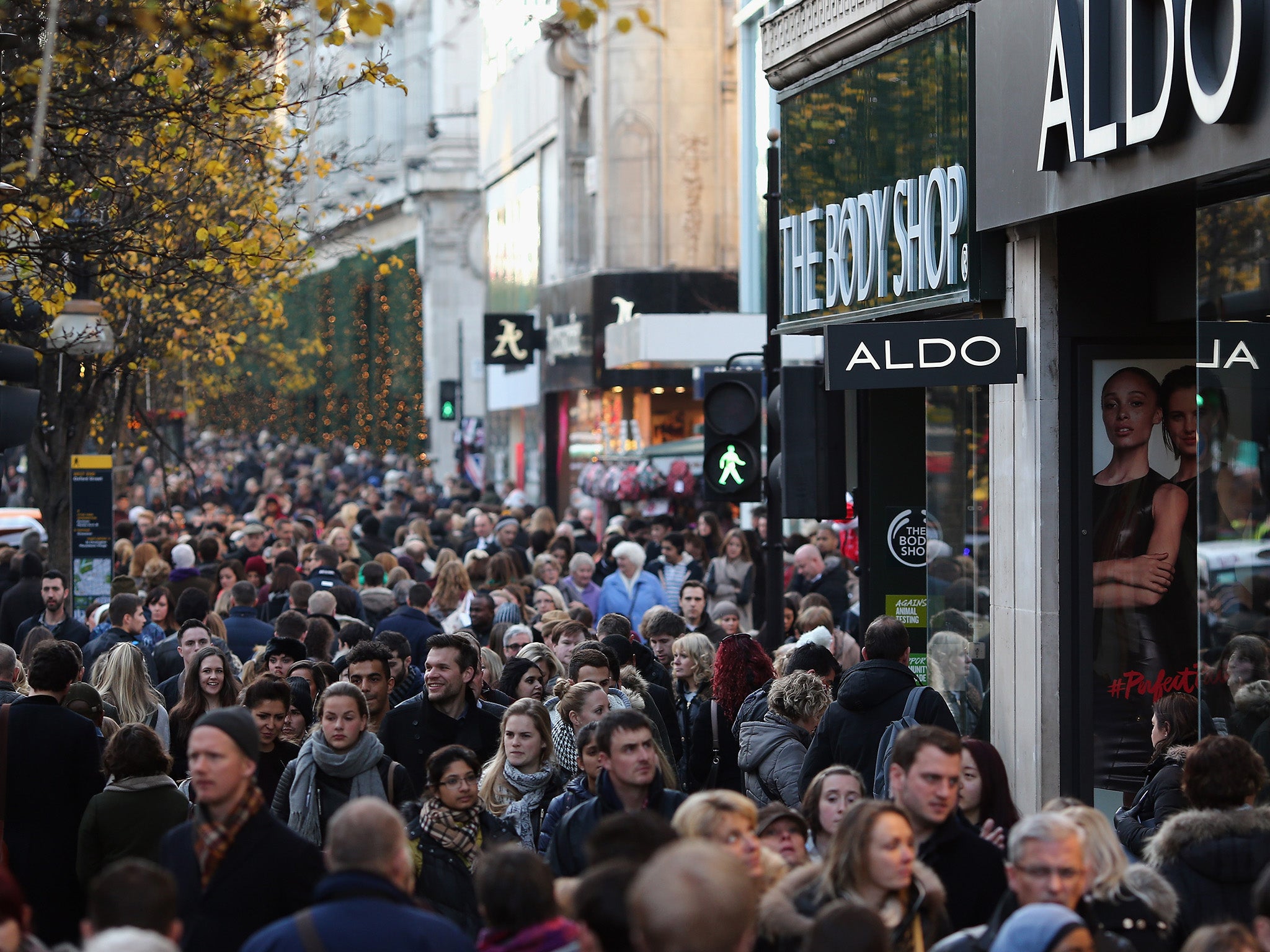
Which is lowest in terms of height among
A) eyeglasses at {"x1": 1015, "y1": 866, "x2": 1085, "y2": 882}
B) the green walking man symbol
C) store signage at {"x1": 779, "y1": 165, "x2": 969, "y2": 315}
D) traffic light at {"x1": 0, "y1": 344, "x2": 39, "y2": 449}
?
eyeglasses at {"x1": 1015, "y1": 866, "x2": 1085, "y2": 882}

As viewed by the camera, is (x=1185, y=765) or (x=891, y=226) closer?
(x=1185, y=765)

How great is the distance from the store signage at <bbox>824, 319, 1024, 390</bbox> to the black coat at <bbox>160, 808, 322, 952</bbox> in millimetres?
4492

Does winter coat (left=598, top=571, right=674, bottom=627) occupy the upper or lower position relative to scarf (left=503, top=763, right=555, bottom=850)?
upper

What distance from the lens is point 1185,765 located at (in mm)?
6477

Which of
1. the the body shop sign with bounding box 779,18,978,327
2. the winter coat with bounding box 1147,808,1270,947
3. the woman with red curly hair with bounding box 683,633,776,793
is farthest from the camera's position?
the the body shop sign with bounding box 779,18,978,327

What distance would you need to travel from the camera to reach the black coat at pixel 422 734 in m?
8.84

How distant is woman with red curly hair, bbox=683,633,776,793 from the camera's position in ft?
31.0

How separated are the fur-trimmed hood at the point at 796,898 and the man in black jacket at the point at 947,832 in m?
0.26

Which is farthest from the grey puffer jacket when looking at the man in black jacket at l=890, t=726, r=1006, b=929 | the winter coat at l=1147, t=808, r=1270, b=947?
the man in black jacket at l=890, t=726, r=1006, b=929

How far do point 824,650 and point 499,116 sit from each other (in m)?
39.1

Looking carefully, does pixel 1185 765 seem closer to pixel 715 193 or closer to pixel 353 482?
pixel 715 193

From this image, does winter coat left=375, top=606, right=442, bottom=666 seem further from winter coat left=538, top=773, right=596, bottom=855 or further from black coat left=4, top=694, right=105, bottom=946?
winter coat left=538, top=773, right=596, bottom=855

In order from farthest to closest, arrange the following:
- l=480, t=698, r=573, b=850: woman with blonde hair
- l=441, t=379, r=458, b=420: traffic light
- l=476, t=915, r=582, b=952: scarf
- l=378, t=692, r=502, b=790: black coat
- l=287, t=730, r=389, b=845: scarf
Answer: l=441, t=379, r=458, b=420: traffic light → l=378, t=692, r=502, b=790: black coat → l=480, t=698, r=573, b=850: woman with blonde hair → l=287, t=730, r=389, b=845: scarf → l=476, t=915, r=582, b=952: scarf

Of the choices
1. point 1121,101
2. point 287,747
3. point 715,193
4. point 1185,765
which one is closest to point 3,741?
point 287,747
